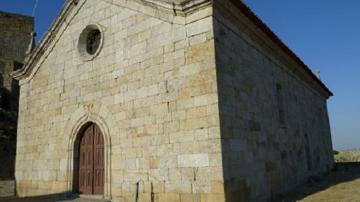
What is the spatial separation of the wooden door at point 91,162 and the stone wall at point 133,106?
1.05 ft

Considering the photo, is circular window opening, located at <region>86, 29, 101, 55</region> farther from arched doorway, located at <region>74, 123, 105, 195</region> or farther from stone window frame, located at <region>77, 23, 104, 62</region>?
arched doorway, located at <region>74, 123, 105, 195</region>

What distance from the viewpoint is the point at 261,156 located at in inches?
286

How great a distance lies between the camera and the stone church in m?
5.88

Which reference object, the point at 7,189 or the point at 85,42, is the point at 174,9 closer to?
the point at 85,42

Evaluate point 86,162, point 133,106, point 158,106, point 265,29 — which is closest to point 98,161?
point 86,162

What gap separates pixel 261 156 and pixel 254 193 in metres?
1.02

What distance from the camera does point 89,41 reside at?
8875mm

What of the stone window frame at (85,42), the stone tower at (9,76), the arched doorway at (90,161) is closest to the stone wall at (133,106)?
the stone window frame at (85,42)

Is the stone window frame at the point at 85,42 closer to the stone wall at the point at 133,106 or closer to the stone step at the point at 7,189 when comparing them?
the stone wall at the point at 133,106

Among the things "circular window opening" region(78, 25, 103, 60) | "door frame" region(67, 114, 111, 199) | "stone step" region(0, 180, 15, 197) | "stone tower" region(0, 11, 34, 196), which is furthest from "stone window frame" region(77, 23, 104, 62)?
"stone tower" region(0, 11, 34, 196)

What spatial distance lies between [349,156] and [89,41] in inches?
968

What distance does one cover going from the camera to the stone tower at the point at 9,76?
685 inches

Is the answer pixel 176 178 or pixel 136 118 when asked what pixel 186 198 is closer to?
pixel 176 178

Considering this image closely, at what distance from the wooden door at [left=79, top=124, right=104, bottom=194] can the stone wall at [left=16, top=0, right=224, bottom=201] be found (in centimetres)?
32
